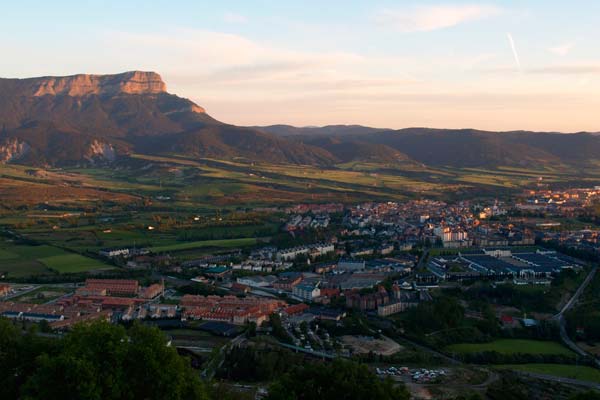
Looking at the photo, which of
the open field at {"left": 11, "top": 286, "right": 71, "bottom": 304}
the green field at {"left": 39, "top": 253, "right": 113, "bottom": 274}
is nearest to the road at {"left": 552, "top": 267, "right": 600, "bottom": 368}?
the open field at {"left": 11, "top": 286, "right": 71, "bottom": 304}

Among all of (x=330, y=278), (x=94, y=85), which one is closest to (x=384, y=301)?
(x=330, y=278)

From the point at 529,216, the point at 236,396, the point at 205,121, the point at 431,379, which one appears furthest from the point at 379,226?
the point at 205,121

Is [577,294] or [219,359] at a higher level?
[577,294]

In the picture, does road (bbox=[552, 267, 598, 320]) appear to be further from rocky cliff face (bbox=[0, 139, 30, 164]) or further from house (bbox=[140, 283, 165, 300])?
rocky cliff face (bbox=[0, 139, 30, 164])

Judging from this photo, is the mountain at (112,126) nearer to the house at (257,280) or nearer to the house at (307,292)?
the house at (257,280)

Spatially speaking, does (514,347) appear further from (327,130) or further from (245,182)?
(327,130)

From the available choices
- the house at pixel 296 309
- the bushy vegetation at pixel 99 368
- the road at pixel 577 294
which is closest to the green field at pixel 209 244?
the house at pixel 296 309
